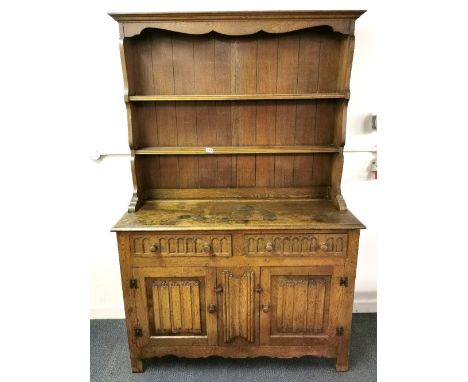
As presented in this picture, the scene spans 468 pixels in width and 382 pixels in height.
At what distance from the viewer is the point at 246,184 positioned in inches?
82.5

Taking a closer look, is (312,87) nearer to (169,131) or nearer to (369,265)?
(169,131)

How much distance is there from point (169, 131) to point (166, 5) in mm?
752

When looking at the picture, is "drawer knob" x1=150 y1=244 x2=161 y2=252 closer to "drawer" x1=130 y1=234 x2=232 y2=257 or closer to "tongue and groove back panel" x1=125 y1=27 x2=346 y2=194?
"drawer" x1=130 y1=234 x2=232 y2=257

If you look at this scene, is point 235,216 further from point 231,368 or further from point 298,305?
point 231,368

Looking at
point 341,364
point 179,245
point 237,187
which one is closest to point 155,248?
point 179,245

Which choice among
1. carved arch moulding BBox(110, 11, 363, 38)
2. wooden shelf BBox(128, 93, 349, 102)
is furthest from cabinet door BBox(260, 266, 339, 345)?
carved arch moulding BBox(110, 11, 363, 38)

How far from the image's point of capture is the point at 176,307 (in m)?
1.79

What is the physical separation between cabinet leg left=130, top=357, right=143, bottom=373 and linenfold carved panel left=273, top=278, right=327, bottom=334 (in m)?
0.86

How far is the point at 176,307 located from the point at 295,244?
30.2 inches

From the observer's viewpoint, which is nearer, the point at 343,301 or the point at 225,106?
the point at 343,301

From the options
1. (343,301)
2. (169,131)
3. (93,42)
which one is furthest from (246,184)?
(93,42)

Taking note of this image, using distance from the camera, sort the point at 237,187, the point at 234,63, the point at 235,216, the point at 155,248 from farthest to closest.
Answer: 1. the point at 237,187
2. the point at 234,63
3. the point at 235,216
4. the point at 155,248

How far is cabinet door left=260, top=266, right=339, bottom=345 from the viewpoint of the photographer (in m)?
1.74
